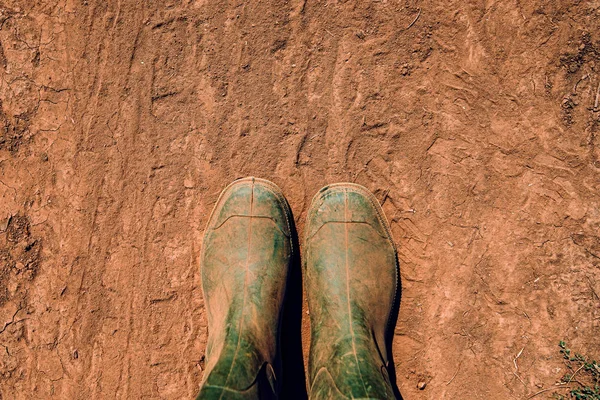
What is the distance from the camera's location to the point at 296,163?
75.6 inches

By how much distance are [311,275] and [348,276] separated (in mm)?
156

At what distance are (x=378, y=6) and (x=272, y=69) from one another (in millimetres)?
530

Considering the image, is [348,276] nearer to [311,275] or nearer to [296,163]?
[311,275]

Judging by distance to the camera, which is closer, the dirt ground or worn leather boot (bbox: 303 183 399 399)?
worn leather boot (bbox: 303 183 399 399)

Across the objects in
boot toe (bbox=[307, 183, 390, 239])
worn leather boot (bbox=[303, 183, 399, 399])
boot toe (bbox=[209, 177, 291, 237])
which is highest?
boot toe (bbox=[209, 177, 291, 237])

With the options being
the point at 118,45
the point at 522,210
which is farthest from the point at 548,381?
the point at 118,45

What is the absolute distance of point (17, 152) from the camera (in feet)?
6.47

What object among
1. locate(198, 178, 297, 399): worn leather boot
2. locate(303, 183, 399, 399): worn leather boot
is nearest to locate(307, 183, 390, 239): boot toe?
locate(303, 183, 399, 399): worn leather boot

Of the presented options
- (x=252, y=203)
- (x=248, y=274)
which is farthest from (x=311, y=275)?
(x=252, y=203)

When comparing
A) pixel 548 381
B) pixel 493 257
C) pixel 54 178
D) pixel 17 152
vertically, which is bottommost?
pixel 548 381

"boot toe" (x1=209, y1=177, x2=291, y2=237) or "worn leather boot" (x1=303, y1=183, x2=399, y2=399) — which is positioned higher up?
"boot toe" (x1=209, y1=177, x2=291, y2=237)

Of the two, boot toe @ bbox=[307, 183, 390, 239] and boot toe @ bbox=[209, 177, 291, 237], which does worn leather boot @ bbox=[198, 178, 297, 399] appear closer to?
boot toe @ bbox=[209, 177, 291, 237]

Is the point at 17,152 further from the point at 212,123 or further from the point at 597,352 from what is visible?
the point at 597,352

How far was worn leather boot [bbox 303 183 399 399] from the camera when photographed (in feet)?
5.61
